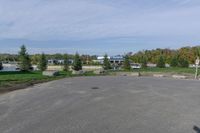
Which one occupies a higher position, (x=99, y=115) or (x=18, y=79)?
(x=18, y=79)

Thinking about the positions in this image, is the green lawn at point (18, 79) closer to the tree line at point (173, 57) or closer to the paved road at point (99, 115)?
the paved road at point (99, 115)

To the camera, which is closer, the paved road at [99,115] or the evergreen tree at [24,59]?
the paved road at [99,115]

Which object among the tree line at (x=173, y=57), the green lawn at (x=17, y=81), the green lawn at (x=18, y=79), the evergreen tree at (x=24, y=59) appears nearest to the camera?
the green lawn at (x=17, y=81)

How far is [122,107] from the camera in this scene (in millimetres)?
13352

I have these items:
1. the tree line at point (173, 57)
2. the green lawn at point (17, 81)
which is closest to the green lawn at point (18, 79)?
the green lawn at point (17, 81)

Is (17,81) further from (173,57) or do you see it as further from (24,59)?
(173,57)

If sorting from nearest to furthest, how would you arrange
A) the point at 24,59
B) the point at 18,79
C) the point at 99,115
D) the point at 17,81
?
the point at 99,115
the point at 17,81
the point at 18,79
the point at 24,59

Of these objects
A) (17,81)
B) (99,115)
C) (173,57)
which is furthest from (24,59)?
(99,115)

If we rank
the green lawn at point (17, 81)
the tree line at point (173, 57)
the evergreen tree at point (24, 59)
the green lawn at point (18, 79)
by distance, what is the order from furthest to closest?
the tree line at point (173, 57)
the evergreen tree at point (24, 59)
the green lawn at point (18, 79)
the green lawn at point (17, 81)

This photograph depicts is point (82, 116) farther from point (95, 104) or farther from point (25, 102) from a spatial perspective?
point (25, 102)

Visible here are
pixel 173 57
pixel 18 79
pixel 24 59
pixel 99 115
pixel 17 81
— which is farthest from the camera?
pixel 173 57

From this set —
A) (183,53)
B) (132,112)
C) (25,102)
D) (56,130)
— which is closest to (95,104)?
(132,112)

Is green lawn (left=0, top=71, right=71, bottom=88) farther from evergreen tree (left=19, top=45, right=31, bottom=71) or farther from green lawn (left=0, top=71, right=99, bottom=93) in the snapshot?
evergreen tree (left=19, top=45, right=31, bottom=71)

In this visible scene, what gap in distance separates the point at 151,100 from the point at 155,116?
428 cm
